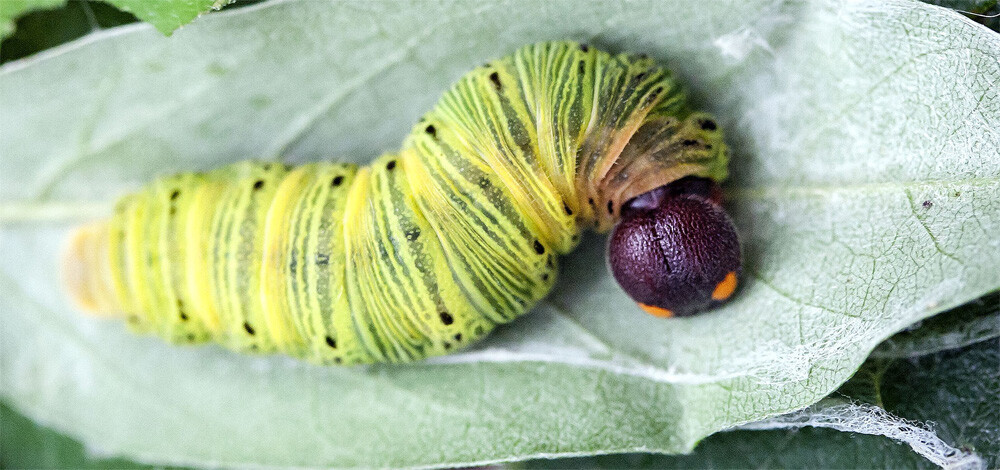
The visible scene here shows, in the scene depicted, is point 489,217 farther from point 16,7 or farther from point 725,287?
point 16,7

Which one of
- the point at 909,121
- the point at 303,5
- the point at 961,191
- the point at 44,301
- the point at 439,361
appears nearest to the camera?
the point at 961,191

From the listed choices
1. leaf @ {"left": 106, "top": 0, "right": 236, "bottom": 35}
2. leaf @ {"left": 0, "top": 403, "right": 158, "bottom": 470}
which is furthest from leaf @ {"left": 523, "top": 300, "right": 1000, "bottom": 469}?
leaf @ {"left": 0, "top": 403, "right": 158, "bottom": 470}

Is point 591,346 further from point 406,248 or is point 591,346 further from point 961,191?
point 961,191

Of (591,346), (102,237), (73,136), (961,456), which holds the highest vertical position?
(73,136)

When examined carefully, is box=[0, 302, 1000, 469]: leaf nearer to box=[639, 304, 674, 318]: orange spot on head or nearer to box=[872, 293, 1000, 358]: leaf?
box=[872, 293, 1000, 358]: leaf

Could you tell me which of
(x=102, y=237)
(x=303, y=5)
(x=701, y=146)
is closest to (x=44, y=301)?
(x=102, y=237)

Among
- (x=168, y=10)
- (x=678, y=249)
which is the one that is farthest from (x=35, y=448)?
(x=678, y=249)
